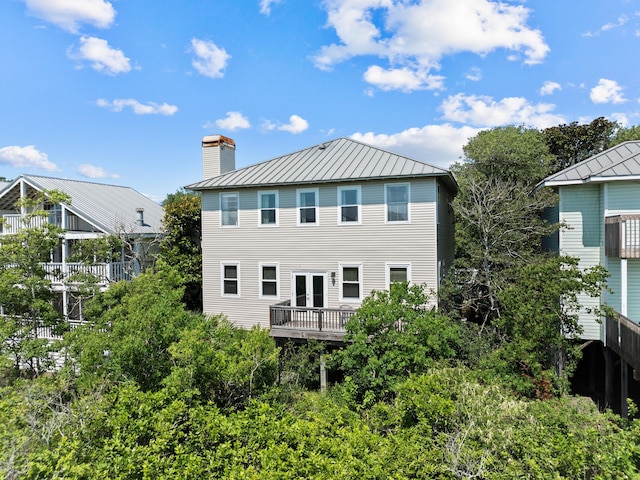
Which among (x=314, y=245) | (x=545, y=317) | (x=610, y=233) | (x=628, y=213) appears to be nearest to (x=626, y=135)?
(x=628, y=213)

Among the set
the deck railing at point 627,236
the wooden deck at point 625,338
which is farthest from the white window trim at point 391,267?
the deck railing at point 627,236

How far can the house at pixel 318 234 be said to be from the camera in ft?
47.1

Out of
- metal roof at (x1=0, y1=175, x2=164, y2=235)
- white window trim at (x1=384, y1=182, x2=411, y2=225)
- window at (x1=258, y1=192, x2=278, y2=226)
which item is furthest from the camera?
metal roof at (x1=0, y1=175, x2=164, y2=235)

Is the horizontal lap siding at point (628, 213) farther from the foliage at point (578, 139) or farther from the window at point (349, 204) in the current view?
the foliage at point (578, 139)

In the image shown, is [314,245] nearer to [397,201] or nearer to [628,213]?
[397,201]

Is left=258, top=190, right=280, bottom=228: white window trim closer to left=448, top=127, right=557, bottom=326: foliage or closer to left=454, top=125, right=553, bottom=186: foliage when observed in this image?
left=448, top=127, right=557, bottom=326: foliage

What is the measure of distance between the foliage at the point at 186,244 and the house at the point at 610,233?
16035mm

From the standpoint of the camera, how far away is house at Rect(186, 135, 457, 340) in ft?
47.1

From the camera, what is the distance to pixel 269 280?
53.3 feet

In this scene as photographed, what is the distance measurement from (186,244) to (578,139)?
31.4m

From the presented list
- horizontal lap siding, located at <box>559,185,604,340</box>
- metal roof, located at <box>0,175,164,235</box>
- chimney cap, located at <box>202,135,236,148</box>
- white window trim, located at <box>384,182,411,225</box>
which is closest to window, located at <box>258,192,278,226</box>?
chimney cap, located at <box>202,135,236,148</box>

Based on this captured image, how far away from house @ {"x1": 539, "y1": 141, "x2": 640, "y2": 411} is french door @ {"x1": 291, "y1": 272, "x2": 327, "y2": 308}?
9.13m

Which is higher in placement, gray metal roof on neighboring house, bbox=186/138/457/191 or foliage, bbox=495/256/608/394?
gray metal roof on neighboring house, bbox=186/138/457/191

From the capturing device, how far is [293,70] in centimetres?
1767
